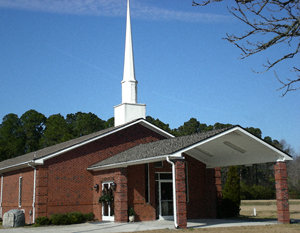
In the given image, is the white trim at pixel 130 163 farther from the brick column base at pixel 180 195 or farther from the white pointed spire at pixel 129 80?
the white pointed spire at pixel 129 80

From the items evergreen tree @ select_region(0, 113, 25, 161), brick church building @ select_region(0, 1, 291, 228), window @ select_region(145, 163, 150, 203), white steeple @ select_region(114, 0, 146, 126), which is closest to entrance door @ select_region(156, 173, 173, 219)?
brick church building @ select_region(0, 1, 291, 228)

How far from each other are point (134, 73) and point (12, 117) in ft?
154

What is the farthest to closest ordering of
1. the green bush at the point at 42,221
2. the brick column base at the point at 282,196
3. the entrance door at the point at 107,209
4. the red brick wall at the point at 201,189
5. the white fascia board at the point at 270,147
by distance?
the red brick wall at the point at 201,189 → the entrance door at the point at 107,209 → the green bush at the point at 42,221 → the brick column base at the point at 282,196 → the white fascia board at the point at 270,147

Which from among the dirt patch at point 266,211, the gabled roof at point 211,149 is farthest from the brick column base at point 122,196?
the dirt patch at point 266,211

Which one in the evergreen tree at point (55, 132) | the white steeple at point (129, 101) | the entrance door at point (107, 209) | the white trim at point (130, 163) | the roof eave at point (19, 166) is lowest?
the entrance door at point (107, 209)

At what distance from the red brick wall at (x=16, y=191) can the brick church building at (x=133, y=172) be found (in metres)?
0.06

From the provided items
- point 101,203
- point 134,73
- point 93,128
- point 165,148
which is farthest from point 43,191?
point 93,128

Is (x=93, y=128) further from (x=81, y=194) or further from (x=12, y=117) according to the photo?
(x=81, y=194)

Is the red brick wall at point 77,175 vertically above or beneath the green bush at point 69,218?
above

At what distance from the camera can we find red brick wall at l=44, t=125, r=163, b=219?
→ 70.9 ft

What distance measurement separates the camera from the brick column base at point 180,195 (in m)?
16.8

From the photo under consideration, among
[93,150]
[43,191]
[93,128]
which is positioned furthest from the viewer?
[93,128]

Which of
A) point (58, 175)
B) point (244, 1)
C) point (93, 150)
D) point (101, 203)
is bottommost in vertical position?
point (101, 203)

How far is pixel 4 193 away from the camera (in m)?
28.2
